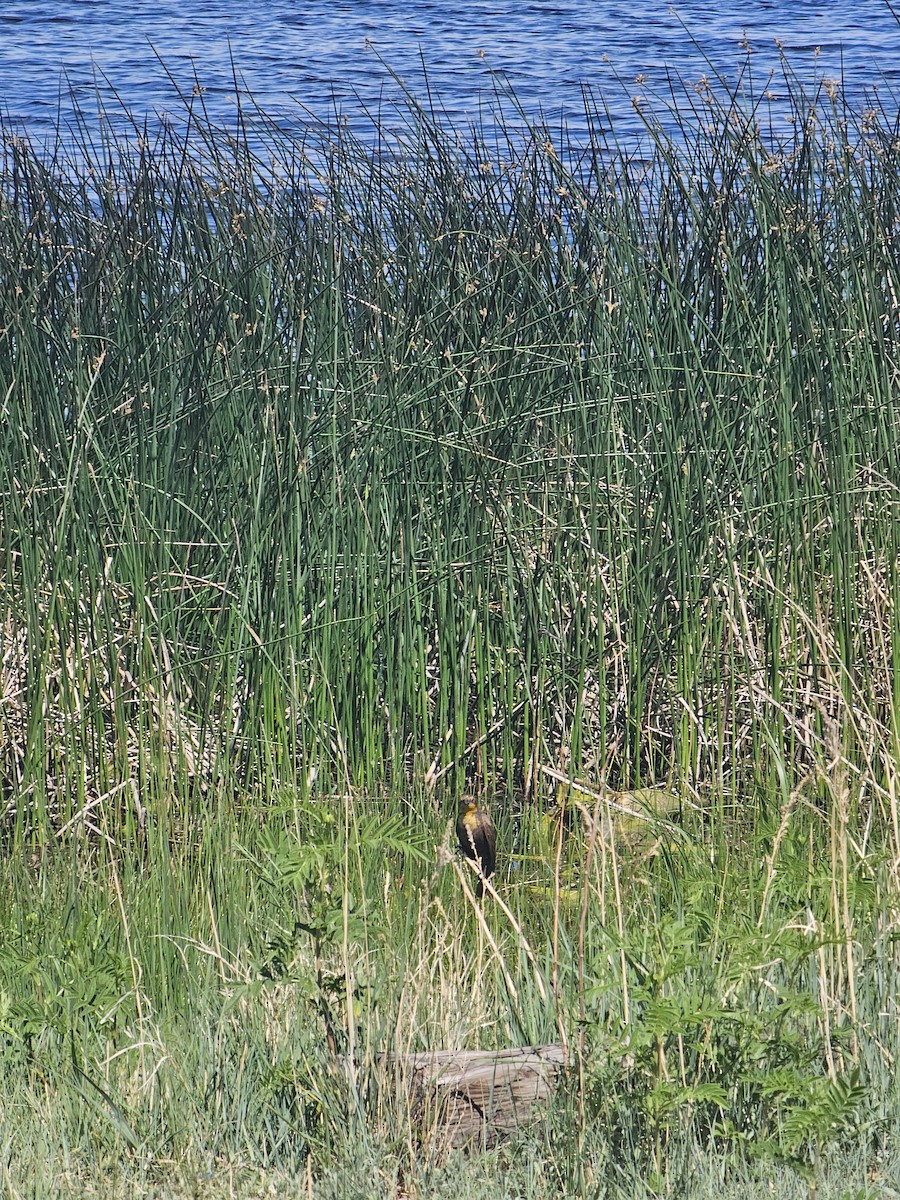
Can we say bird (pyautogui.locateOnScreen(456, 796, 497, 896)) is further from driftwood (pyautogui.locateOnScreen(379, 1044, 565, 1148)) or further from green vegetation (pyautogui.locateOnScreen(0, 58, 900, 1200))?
driftwood (pyautogui.locateOnScreen(379, 1044, 565, 1148))

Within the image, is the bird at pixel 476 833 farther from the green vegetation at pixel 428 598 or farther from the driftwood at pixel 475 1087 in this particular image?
the driftwood at pixel 475 1087

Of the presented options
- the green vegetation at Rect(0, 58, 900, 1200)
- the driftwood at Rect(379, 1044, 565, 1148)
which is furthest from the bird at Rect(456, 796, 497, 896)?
the driftwood at Rect(379, 1044, 565, 1148)

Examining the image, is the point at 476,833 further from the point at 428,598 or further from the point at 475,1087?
the point at 428,598

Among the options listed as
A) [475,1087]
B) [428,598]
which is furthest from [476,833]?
[428,598]

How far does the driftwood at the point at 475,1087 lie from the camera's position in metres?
1.69

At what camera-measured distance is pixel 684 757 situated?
3088mm

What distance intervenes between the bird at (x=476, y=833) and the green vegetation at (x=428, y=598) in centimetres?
7

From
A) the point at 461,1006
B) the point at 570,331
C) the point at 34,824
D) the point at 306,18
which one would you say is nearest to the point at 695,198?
the point at 570,331

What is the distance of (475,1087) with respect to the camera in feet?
5.60

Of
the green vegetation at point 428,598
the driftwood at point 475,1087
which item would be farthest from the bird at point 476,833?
the driftwood at point 475,1087

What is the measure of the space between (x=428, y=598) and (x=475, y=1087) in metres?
1.78

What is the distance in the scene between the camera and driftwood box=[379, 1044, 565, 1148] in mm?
1689

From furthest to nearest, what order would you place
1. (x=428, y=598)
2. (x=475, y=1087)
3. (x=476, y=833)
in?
(x=428, y=598) < (x=476, y=833) < (x=475, y=1087)

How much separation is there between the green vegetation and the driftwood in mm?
102
